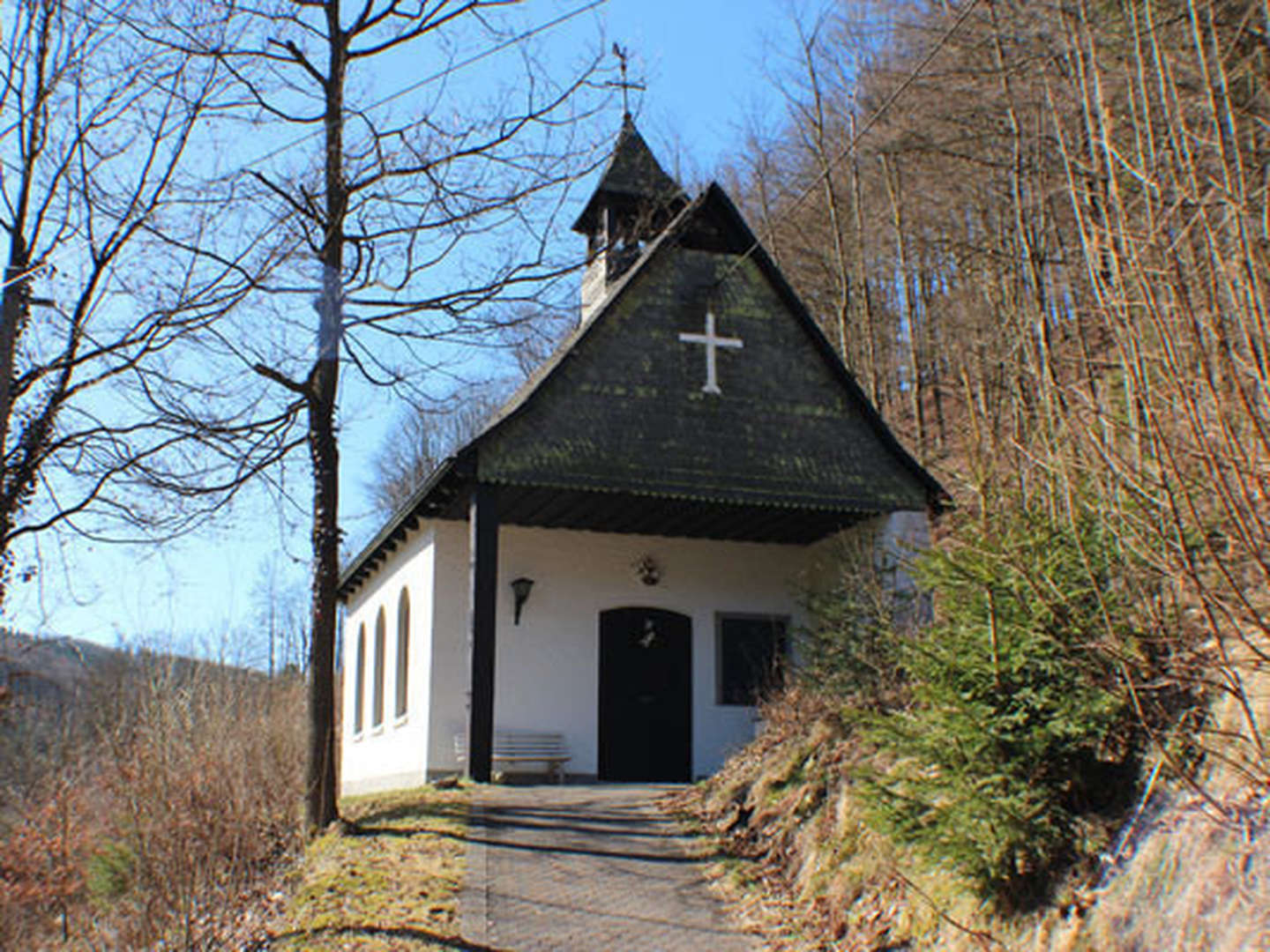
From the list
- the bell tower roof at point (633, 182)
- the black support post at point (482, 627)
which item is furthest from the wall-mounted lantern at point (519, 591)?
the bell tower roof at point (633, 182)

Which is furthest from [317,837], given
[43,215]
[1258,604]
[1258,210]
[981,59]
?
[981,59]

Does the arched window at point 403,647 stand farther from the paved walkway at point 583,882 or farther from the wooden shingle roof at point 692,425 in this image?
the paved walkway at point 583,882

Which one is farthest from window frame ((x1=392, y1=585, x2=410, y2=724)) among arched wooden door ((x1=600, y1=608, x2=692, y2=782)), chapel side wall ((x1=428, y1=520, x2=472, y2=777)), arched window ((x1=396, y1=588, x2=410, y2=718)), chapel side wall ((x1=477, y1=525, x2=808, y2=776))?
arched wooden door ((x1=600, y1=608, x2=692, y2=782))

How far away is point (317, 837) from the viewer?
500 inches

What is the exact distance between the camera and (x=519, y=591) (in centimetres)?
1677

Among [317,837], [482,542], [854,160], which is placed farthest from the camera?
[854,160]

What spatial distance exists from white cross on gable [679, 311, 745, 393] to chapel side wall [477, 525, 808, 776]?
294 centimetres

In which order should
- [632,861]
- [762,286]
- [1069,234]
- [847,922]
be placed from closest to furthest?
[847,922], [632,861], [762,286], [1069,234]

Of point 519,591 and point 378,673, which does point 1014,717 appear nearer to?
point 519,591

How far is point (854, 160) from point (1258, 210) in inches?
901

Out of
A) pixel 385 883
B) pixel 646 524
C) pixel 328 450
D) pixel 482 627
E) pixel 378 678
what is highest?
pixel 328 450

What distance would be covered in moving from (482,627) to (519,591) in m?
2.78

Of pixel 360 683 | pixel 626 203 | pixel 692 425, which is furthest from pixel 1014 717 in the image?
pixel 360 683

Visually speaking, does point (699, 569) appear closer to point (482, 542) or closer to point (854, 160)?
point (482, 542)
